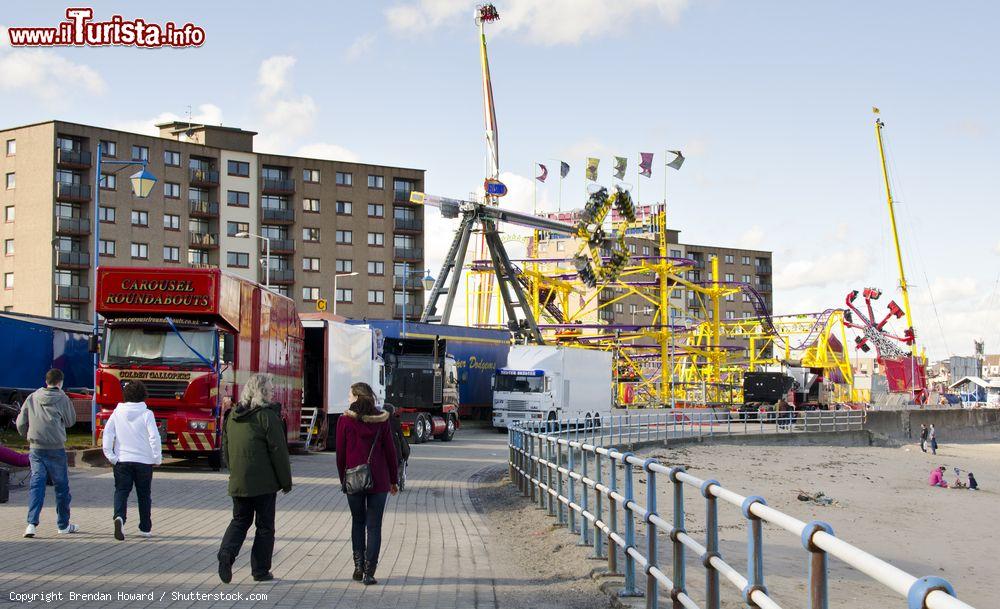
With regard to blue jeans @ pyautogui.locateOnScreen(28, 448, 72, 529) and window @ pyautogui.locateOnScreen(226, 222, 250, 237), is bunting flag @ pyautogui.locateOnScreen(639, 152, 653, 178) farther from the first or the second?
blue jeans @ pyautogui.locateOnScreen(28, 448, 72, 529)

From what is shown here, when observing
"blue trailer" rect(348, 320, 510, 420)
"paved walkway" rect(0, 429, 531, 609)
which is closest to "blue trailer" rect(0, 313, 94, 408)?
"blue trailer" rect(348, 320, 510, 420)

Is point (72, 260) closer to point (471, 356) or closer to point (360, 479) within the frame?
point (471, 356)

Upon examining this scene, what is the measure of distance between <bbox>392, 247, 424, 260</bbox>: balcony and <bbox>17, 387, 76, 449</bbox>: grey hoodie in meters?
81.0

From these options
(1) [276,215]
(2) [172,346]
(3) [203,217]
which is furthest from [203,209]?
(2) [172,346]

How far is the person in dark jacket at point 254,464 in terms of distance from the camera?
373 inches

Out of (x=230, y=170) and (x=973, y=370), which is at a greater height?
(x=230, y=170)

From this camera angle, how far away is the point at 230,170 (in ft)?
284

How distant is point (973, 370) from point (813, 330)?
3251 inches

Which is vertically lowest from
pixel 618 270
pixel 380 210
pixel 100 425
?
pixel 100 425

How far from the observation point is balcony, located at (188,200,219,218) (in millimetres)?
84062

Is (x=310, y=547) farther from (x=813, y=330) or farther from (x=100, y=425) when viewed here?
(x=813, y=330)

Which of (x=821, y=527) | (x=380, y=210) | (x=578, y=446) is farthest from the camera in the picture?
(x=380, y=210)

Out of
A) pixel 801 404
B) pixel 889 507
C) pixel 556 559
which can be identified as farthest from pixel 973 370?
pixel 556 559

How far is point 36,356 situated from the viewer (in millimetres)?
37250
